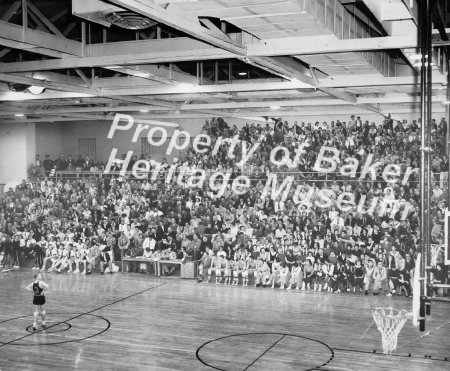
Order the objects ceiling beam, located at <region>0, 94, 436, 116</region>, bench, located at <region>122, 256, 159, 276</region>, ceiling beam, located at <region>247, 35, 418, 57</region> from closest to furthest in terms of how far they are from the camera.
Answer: ceiling beam, located at <region>247, 35, 418, 57</region> → ceiling beam, located at <region>0, 94, 436, 116</region> → bench, located at <region>122, 256, 159, 276</region>

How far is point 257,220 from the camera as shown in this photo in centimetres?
2134

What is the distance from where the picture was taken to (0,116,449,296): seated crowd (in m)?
18.5

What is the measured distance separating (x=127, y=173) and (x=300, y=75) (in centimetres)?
1682

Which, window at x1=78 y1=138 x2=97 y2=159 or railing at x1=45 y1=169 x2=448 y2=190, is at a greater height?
window at x1=78 y1=138 x2=97 y2=159

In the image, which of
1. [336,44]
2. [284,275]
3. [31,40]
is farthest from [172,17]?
[284,275]

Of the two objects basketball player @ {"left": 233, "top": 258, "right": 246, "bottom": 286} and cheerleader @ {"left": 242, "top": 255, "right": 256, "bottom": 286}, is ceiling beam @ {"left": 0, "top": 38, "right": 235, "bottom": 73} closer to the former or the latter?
basketball player @ {"left": 233, "top": 258, "right": 246, "bottom": 286}

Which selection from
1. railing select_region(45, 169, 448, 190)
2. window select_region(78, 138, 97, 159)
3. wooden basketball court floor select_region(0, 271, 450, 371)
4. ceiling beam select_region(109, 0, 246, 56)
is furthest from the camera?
window select_region(78, 138, 97, 159)

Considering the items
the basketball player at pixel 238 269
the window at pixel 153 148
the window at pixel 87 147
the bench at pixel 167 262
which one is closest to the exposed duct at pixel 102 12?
the basketball player at pixel 238 269

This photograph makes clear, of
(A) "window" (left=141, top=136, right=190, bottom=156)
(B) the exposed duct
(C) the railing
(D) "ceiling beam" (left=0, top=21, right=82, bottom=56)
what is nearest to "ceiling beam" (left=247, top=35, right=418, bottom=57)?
(B) the exposed duct

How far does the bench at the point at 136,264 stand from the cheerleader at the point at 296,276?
5.16 meters

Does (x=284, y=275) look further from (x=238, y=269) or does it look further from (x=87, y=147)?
(x=87, y=147)

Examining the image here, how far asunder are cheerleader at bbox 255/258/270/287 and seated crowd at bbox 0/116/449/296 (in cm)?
3

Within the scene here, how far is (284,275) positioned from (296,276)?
0.39 metres

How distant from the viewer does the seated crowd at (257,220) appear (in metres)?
18.5
